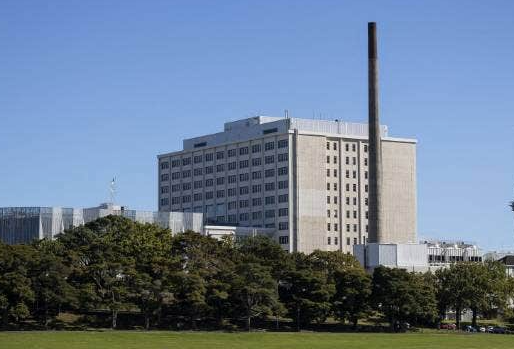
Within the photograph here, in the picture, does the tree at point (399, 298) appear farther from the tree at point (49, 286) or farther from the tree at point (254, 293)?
the tree at point (49, 286)

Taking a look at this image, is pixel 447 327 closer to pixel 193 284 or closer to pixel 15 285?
pixel 193 284

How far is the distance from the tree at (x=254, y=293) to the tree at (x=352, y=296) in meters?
11.9

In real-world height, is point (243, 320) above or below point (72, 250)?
below

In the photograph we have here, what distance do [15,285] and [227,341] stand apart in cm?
2799

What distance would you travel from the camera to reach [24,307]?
5002 inches

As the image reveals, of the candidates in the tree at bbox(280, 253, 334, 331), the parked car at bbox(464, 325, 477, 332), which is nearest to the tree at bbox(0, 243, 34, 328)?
the tree at bbox(280, 253, 334, 331)

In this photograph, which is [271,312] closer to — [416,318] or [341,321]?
[341,321]

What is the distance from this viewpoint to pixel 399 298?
153 m

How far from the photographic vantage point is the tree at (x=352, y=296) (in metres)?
151

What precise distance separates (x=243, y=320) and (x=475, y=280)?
46.4m

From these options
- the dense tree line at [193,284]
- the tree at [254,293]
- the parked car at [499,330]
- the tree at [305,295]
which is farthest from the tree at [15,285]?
the parked car at [499,330]

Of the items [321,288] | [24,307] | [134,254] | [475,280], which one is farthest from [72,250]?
[475,280]

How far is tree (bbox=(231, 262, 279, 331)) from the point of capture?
140 m

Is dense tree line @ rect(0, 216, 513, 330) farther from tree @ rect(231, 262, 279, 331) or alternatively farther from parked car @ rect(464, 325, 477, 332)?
parked car @ rect(464, 325, 477, 332)
